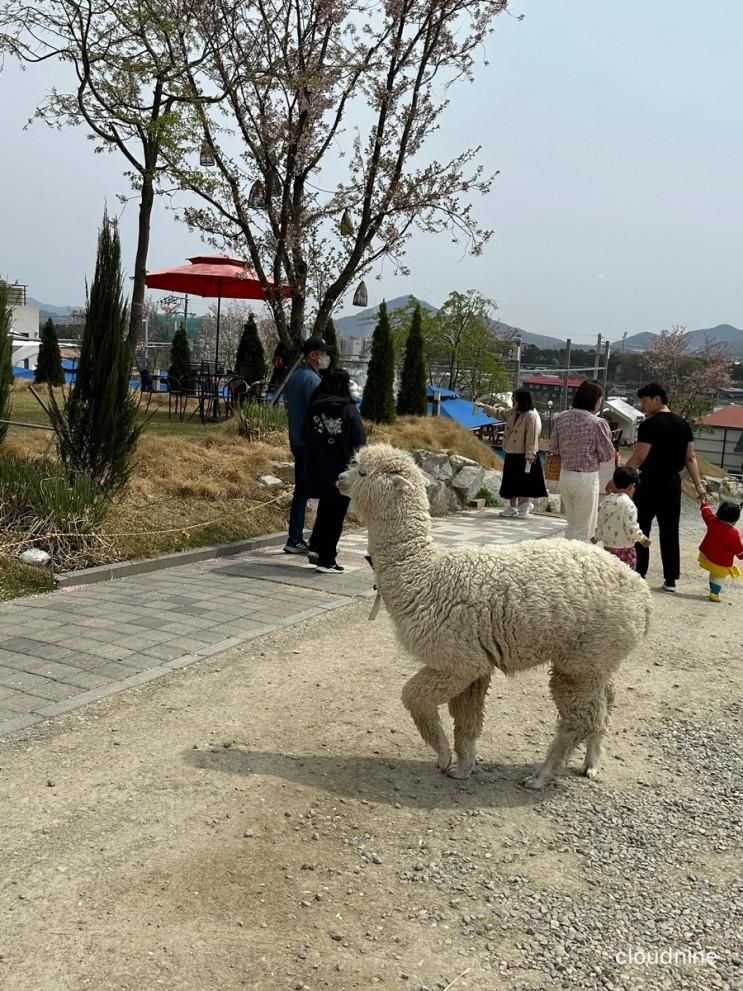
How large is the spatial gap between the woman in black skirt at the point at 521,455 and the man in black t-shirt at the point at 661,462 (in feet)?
12.5

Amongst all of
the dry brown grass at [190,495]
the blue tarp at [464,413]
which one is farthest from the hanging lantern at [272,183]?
the blue tarp at [464,413]

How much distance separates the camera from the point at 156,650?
5.82 m

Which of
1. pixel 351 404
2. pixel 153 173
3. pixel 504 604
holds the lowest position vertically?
pixel 504 604

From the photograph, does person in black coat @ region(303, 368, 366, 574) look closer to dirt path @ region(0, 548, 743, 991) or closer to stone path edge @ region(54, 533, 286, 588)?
stone path edge @ region(54, 533, 286, 588)

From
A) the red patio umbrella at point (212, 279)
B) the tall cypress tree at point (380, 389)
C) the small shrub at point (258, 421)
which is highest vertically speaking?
the red patio umbrella at point (212, 279)

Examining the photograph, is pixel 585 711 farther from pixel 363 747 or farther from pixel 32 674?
pixel 32 674

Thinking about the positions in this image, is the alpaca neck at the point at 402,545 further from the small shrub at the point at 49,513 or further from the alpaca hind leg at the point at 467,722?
the small shrub at the point at 49,513

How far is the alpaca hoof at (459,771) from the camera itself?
4.25 metres

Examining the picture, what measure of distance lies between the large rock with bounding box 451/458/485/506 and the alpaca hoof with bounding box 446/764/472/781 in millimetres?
10136

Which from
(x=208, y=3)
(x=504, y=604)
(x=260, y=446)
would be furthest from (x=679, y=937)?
(x=208, y=3)

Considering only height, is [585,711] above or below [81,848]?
above

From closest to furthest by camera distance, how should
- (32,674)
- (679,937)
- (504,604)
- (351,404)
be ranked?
(679,937) < (504,604) < (32,674) < (351,404)

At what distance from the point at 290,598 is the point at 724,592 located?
4.84 m

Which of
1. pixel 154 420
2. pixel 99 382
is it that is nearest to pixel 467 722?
pixel 99 382
